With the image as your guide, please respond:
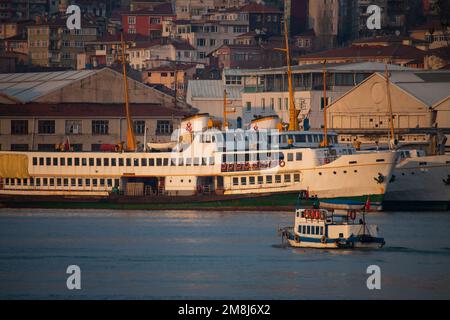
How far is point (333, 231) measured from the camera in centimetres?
7100

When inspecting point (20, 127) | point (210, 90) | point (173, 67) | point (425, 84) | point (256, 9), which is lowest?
point (20, 127)

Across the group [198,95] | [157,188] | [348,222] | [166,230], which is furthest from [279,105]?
[348,222]

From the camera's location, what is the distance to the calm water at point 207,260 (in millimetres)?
61094

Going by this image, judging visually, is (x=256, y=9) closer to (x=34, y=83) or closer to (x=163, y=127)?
(x=34, y=83)

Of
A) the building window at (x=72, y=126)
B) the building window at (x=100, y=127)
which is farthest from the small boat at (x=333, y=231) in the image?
the building window at (x=100, y=127)

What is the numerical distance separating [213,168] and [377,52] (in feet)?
206

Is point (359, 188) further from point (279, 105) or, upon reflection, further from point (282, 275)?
point (279, 105)

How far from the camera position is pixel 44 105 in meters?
120

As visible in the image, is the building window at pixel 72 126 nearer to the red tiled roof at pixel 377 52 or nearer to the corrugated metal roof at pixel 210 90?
the corrugated metal roof at pixel 210 90

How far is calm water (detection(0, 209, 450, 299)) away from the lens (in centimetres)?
6109

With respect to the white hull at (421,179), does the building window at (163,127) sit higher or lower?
higher

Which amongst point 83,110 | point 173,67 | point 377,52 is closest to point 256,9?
point 173,67

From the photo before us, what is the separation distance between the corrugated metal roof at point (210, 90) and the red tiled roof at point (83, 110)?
1559cm

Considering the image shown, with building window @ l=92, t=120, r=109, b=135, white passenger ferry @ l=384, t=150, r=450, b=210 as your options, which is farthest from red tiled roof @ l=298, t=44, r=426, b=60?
white passenger ferry @ l=384, t=150, r=450, b=210
